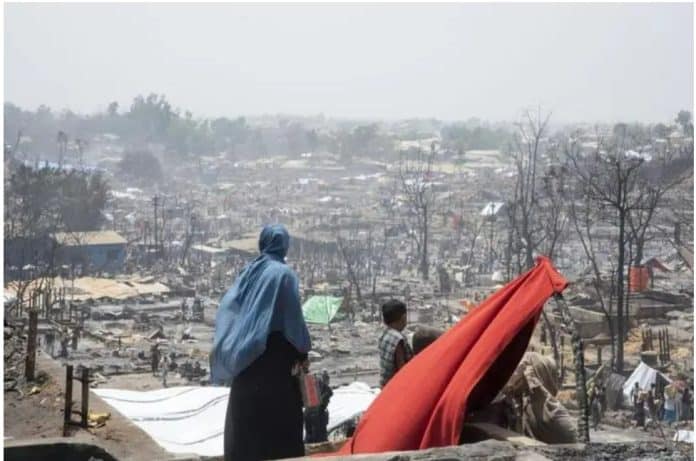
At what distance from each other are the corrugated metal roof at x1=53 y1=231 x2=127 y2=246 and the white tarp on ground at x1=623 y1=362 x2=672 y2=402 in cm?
1515

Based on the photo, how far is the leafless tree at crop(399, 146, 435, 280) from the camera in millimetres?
27091

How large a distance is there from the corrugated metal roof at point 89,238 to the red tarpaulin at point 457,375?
2301cm

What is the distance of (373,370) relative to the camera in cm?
1623

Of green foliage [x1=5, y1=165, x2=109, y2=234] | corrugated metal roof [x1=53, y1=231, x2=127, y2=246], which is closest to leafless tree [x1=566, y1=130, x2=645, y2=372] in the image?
corrugated metal roof [x1=53, y1=231, x2=127, y2=246]

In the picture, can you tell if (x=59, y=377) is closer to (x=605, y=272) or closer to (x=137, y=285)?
(x=605, y=272)

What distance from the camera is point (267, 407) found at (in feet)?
11.0

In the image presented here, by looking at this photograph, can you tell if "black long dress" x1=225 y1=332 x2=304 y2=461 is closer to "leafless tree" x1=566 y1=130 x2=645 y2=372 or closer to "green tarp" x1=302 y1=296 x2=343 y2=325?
"leafless tree" x1=566 y1=130 x2=645 y2=372

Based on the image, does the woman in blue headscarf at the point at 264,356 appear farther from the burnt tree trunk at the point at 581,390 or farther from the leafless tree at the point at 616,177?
the leafless tree at the point at 616,177

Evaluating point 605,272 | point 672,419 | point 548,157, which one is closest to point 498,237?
point 548,157

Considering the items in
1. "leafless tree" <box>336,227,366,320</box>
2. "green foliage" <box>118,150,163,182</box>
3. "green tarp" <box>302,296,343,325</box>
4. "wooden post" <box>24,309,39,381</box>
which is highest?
"green foliage" <box>118,150,163,182</box>

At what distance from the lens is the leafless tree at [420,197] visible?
88.9 feet

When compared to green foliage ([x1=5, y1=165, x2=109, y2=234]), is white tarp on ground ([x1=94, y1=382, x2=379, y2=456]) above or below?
below

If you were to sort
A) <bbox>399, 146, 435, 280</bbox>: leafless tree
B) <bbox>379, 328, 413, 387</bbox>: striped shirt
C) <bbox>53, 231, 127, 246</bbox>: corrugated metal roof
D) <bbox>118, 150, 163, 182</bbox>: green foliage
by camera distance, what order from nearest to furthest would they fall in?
<bbox>379, 328, 413, 387</bbox>: striped shirt, <bbox>53, 231, 127, 246</bbox>: corrugated metal roof, <bbox>399, 146, 435, 280</bbox>: leafless tree, <bbox>118, 150, 163, 182</bbox>: green foliage

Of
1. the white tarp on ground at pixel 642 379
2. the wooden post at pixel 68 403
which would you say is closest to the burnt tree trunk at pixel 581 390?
the wooden post at pixel 68 403
